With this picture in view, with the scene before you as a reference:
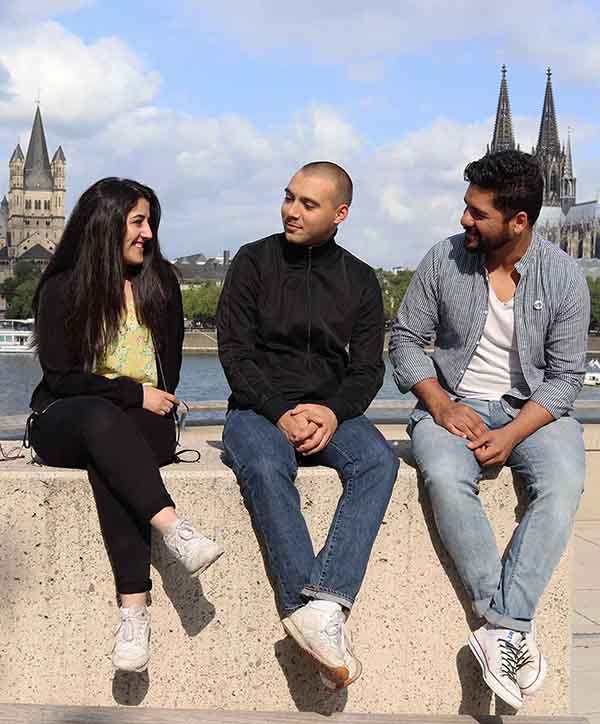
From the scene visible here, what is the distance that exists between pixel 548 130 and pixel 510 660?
10552 centimetres

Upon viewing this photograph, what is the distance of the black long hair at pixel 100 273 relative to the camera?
2877mm

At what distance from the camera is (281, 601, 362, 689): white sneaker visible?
2.46m

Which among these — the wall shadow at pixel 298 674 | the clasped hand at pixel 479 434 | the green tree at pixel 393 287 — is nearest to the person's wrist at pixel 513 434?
the clasped hand at pixel 479 434

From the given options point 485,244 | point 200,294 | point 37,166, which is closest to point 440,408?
point 485,244

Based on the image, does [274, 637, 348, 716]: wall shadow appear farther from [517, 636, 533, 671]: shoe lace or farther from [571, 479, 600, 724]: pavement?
[571, 479, 600, 724]: pavement

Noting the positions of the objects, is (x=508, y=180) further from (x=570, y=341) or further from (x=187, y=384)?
(x=187, y=384)

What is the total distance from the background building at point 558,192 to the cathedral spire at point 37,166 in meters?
51.5

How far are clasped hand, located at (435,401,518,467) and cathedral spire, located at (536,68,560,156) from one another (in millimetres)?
103654

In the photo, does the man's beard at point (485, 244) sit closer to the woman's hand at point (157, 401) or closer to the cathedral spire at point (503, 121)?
the woman's hand at point (157, 401)

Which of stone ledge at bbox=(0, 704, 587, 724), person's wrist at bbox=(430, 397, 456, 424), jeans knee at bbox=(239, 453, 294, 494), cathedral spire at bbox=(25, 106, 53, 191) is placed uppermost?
cathedral spire at bbox=(25, 106, 53, 191)

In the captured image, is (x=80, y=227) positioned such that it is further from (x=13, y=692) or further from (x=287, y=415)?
(x=13, y=692)

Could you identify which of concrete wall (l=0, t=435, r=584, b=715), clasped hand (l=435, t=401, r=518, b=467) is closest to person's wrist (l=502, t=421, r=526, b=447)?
clasped hand (l=435, t=401, r=518, b=467)

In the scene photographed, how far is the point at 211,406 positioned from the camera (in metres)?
6.76

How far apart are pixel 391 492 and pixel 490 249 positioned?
29.2 inches
